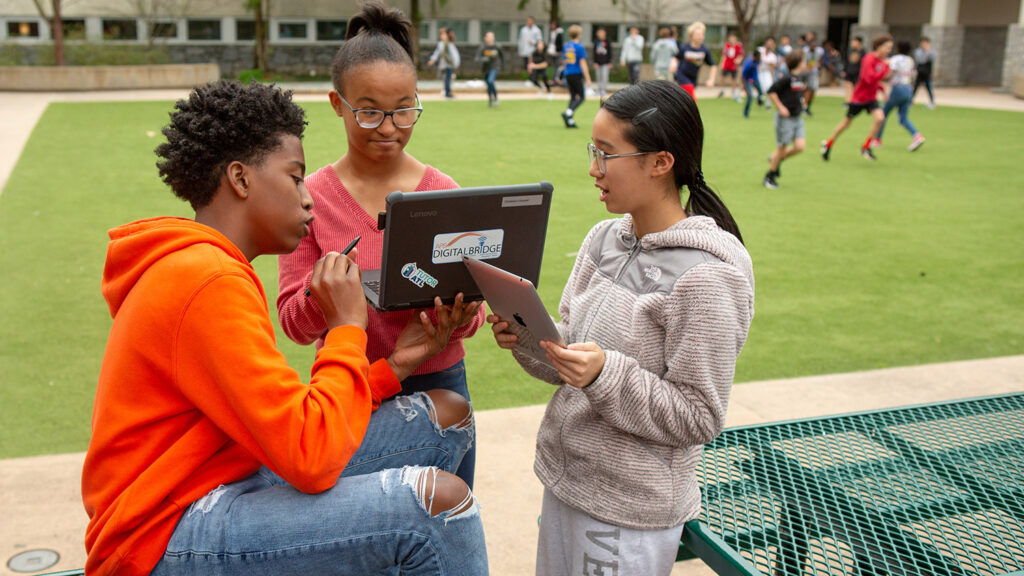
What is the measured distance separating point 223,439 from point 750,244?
7122 millimetres

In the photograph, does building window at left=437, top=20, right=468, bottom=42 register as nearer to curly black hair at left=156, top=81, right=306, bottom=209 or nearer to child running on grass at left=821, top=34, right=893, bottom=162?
child running on grass at left=821, top=34, right=893, bottom=162

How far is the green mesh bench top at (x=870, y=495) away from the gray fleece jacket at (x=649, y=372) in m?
0.29

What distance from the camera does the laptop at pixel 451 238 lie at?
2.22 meters

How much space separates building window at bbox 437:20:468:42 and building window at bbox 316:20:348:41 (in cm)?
437

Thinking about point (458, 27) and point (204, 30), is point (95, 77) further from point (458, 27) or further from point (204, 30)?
point (458, 27)

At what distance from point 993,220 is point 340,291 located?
369 inches

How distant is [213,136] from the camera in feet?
6.81

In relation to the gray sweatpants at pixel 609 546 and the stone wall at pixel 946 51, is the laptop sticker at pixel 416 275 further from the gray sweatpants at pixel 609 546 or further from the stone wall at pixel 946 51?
the stone wall at pixel 946 51

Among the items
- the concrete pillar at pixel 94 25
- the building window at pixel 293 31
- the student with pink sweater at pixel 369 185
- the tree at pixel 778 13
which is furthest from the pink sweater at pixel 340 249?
the tree at pixel 778 13

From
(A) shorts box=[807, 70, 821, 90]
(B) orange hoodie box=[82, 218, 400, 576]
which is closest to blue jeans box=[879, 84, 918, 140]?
(A) shorts box=[807, 70, 821, 90]

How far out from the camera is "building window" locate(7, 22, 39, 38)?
3506 centimetres

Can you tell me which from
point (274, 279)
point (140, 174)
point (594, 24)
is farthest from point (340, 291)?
point (594, 24)

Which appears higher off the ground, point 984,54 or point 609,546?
point 984,54

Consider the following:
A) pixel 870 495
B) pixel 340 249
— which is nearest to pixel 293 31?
pixel 340 249
